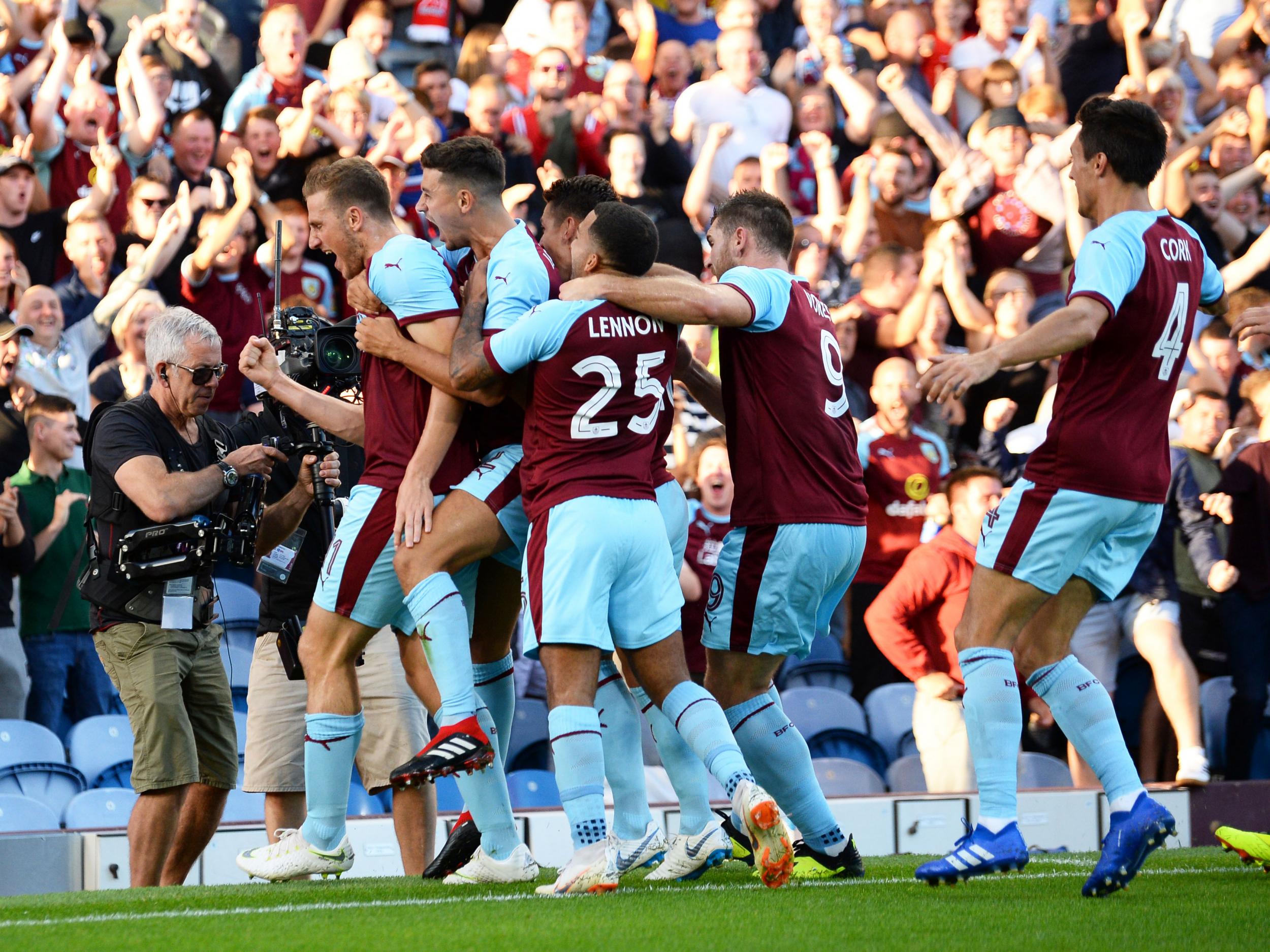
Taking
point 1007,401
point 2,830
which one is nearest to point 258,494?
point 2,830

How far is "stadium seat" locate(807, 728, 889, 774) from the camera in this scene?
9.30 m

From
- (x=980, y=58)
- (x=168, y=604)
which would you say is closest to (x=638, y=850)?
(x=168, y=604)

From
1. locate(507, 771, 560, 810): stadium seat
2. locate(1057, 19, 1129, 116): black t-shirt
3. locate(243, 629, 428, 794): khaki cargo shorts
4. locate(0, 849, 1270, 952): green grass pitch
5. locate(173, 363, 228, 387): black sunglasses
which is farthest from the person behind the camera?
locate(1057, 19, 1129, 116): black t-shirt

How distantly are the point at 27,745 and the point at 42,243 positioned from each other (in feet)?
11.3

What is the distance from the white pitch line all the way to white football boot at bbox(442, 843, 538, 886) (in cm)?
39

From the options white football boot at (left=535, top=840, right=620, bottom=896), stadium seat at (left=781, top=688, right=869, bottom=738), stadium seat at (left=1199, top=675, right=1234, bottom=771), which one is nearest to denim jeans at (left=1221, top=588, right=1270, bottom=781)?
stadium seat at (left=1199, top=675, right=1234, bottom=771)

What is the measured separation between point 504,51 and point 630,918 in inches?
347

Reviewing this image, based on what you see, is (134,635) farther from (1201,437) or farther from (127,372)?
(1201,437)

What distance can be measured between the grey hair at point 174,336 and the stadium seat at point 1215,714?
6509 mm

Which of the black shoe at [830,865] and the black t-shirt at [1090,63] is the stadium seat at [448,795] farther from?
the black t-shirt at [1090,63]

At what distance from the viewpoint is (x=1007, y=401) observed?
1049cm

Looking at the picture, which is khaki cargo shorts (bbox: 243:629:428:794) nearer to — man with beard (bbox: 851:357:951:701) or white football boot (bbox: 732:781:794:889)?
white football boot (bbox: 732:781:794:889)

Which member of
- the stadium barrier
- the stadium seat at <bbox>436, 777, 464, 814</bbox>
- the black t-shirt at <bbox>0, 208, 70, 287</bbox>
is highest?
the black t-shirt at <bbox>0, 208, 70, 287</bbox>

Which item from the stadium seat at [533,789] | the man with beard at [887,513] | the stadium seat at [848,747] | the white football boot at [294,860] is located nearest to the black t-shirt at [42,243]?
the stadium seat at [533,789]
